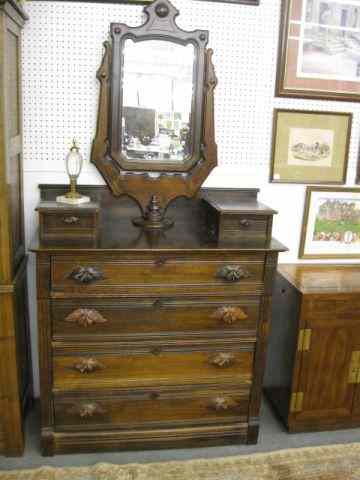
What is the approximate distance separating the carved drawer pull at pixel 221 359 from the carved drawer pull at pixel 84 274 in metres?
0.72

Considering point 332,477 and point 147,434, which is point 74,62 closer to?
point 147,434

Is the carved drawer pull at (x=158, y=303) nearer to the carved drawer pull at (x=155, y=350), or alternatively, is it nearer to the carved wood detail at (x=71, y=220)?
the carved drawer pull at (x=155, y=350)

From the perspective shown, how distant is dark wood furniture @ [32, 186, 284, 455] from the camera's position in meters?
2.25

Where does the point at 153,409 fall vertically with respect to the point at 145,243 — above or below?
below

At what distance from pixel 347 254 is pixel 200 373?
1.22m

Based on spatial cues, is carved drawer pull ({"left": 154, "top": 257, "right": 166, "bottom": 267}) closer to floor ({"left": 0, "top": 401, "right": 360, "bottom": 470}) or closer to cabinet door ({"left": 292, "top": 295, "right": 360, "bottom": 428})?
cabinet door ({"left": 292, "top": 295, "right": 360, "bottom": 428})

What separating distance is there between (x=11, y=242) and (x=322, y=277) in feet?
5.43

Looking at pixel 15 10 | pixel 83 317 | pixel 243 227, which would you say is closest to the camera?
pixel 15 10

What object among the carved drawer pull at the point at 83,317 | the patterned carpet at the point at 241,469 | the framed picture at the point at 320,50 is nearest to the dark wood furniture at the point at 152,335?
the carved drawer pull at the point at 83,317

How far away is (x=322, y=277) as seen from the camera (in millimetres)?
2748

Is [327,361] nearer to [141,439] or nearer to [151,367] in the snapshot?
[151,367]

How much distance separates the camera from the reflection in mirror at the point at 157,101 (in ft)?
8.13

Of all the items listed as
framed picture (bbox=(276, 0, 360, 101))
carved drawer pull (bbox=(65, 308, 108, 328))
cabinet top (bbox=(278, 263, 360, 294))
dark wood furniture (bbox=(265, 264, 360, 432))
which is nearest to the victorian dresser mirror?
carved drawer pull (bbox=(65, 308, 108, 328))

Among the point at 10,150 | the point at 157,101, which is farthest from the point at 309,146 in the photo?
the point at 10,150
